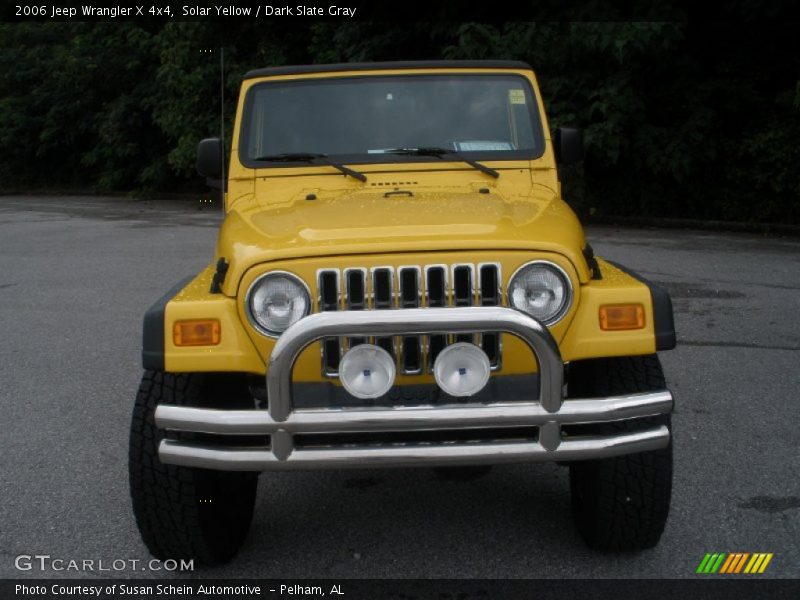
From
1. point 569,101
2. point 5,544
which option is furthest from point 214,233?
point 5,544

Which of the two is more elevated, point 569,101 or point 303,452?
point 303,452

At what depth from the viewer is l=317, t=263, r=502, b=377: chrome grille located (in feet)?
9.57

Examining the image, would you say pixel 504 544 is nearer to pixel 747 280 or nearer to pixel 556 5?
pixel 747 280

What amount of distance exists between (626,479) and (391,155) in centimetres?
182

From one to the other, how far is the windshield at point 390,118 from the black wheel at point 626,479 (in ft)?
4.80

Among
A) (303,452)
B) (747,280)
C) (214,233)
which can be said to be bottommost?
(214,233)

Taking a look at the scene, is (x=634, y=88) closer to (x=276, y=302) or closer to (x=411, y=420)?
(x=276, y=302)

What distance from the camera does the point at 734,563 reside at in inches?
126

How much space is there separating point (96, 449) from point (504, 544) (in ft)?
6.97

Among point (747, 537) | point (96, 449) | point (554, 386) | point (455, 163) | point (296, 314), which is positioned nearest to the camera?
point (554, 386)

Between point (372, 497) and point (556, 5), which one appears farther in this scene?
point (556, 5)

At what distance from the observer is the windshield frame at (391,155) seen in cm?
419

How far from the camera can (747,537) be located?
3400 mm

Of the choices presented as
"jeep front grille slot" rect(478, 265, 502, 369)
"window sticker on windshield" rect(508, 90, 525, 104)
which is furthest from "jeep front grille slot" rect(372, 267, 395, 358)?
"window sticker on windshield" rect(508, 90, 525, 104)
